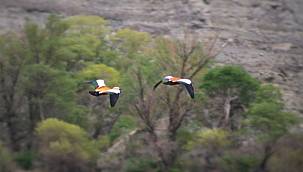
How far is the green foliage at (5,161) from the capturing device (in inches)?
1908

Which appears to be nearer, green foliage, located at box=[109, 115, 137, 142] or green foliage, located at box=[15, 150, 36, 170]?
green foliage, located at box=[15, 150, 36, 170]

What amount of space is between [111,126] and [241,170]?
26.6 feet

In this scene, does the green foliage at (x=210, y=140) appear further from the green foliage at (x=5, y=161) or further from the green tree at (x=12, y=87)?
the green tree at (x=12, y=87)

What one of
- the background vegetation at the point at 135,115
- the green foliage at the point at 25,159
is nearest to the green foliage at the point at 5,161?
the background vegetation at the point at 135,115

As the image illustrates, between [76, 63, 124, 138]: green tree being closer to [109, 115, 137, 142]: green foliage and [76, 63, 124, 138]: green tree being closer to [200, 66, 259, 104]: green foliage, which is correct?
[109, 115, 137, 142]: green foliage

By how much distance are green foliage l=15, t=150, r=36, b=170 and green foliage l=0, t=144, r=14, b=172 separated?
1.38 m

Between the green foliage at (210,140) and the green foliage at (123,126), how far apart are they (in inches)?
153

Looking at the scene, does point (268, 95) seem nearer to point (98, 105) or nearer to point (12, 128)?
point (98, 105)

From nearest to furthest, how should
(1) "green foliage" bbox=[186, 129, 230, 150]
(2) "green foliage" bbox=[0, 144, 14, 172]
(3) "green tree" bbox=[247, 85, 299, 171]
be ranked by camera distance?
1. (3) "green tree" bbox=[247, 85, 299, 171]
2. (2) "green foliage" bbox=[0, 144, 14, 172]
3. (1) "green foliage" bbox=[186, 129, 230, 150]

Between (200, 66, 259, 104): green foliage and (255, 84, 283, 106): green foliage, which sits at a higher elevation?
(200, 66, 259, 104): green foliage

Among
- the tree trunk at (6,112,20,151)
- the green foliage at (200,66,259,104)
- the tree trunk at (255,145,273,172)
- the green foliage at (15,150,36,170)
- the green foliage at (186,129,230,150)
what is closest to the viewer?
the tree trunk at (255,145,273,172)

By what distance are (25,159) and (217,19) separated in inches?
1118

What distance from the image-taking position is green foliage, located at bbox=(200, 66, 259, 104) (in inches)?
2079

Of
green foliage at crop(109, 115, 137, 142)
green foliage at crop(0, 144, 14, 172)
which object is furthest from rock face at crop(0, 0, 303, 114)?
green foliage at crop(0, 144, 14, 172)
